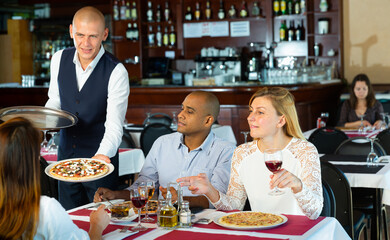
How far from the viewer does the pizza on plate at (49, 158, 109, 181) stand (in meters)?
2.70

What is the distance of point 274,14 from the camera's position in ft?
34.2

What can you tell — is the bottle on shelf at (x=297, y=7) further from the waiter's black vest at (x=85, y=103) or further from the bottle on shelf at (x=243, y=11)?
the waiter's black vest at (x=85, y=103)

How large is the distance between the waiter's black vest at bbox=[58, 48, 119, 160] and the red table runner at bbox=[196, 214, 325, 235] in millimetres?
1324

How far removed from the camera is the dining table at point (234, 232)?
7.26 ft

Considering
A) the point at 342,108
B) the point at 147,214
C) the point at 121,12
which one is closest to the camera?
the point at 147,214

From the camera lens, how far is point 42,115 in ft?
9.76

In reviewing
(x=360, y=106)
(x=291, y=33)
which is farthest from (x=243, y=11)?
(x=360, y=106)

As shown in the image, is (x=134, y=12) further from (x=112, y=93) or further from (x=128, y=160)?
(x=112, y=93)

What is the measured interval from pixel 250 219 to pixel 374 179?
63.3 inches

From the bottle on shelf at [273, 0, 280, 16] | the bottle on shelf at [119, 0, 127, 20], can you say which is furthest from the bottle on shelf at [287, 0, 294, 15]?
the bottle on shelf at [119, 0, 127, 20]

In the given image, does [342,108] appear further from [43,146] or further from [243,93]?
[43,146]

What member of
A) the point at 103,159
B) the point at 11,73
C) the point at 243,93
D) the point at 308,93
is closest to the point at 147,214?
the point at 103,159

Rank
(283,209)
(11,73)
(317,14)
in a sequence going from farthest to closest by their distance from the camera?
(11,73) < (317,14) < (283,209)

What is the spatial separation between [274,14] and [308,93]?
236cm
